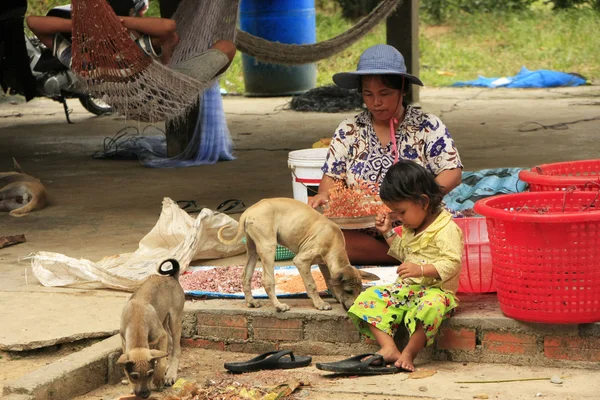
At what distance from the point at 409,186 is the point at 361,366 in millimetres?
646

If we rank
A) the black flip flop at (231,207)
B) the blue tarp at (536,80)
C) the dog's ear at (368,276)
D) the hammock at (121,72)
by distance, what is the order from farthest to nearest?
the blue tarp at (536,80)
the black flip flop at (231,207)
the hammock at (121,72)
the dog's ear at (368,276)

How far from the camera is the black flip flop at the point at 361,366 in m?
3.21

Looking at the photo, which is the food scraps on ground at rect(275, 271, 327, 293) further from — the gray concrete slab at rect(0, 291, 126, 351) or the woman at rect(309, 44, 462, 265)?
the gray concrete slab at rect(0, 291, 126, 351)

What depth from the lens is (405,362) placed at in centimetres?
326

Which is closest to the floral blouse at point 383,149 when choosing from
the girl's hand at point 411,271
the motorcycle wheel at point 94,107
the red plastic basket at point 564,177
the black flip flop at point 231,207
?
the red plastic basket at point 564,177

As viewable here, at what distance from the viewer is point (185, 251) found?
4551 mm

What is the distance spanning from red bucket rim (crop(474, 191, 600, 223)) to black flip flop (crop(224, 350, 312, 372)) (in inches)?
33.2

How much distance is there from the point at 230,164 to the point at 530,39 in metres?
10.0

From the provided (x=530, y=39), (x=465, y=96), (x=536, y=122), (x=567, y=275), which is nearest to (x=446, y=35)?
(x=530, y=39)

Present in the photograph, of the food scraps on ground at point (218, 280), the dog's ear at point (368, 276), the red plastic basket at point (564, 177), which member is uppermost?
the red plastic basket at point (564, 177)

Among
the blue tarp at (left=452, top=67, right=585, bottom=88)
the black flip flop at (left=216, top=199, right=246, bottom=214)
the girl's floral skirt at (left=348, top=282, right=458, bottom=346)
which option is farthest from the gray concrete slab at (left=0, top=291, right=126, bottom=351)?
the blue tarp at (left=452, top=67, right=585, bottom=88)

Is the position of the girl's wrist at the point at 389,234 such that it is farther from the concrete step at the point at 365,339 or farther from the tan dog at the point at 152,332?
→ the tan dog at the point at 152,332

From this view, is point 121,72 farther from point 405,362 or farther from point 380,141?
point 405,362

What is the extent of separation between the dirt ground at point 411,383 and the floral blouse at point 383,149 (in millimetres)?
1075
